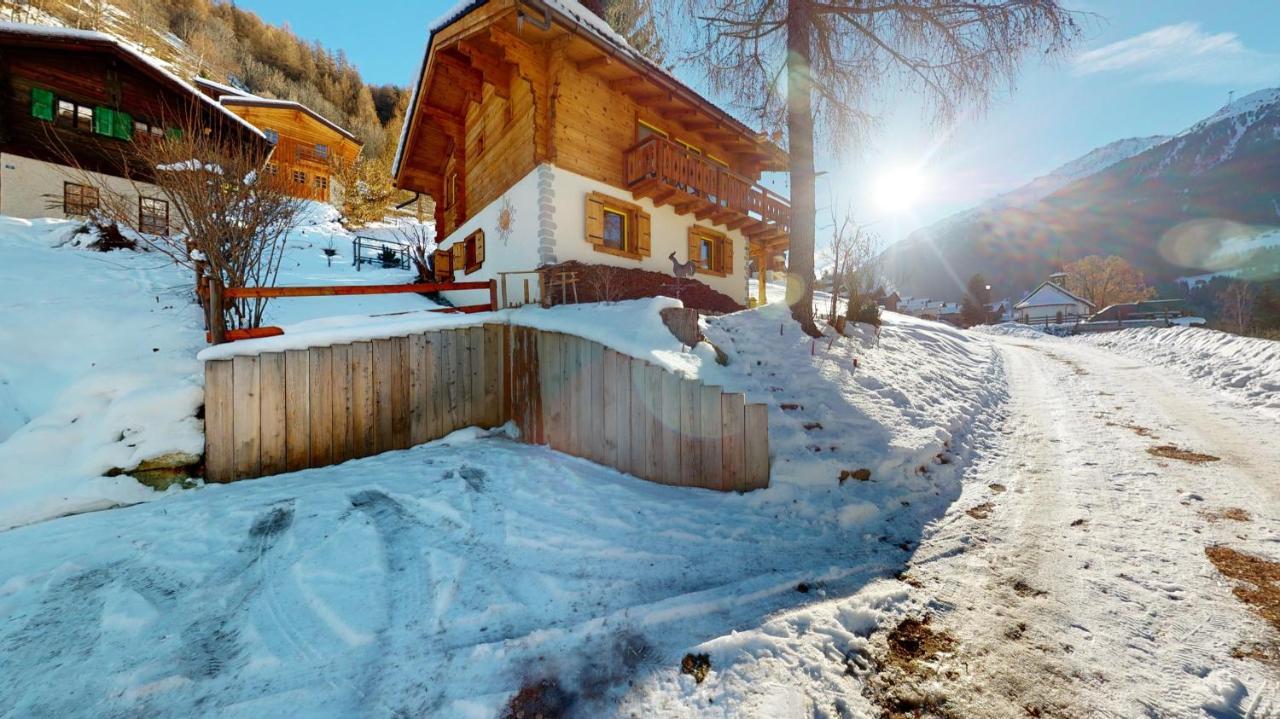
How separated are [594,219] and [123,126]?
66.9 ft

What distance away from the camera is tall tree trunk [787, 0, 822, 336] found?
8.35 m

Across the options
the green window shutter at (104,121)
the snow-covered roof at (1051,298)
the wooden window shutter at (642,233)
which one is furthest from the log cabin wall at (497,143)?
the snow-covered roof at (1051,298)

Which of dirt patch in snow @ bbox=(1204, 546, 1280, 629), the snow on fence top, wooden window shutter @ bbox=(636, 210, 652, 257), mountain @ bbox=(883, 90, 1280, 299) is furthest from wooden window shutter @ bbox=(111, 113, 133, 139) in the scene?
mountain @ bbox=(883, 90, 1280, 299)

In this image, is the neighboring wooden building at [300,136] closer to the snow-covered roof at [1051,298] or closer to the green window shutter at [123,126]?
the green window shutter at [123,126]

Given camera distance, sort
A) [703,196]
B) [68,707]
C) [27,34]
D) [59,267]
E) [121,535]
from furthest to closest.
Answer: [27,34] < [703,196] < [59,267] < [121,535] < [68,707]

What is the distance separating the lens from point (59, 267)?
8.21 m

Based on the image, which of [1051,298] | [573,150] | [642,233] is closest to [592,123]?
[573,150]

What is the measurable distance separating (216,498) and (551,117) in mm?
8818

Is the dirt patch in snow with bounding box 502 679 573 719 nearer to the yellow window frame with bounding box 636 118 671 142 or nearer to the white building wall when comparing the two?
the white building wall

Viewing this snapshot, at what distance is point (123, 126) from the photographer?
16.5 m

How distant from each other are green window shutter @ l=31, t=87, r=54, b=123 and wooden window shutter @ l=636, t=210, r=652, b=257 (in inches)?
847

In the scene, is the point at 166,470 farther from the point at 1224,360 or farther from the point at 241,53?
the point at 241,53

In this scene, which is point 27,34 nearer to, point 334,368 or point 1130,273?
point 334,368

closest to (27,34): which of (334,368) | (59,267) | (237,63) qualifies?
(59,267)
